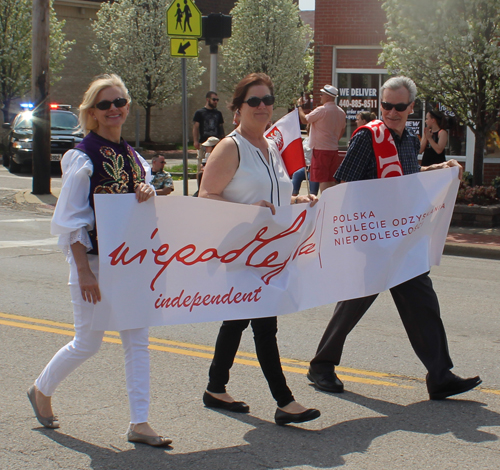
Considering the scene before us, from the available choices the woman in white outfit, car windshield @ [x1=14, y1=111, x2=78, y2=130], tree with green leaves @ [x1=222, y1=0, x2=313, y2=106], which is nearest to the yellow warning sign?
the woman in white outfit

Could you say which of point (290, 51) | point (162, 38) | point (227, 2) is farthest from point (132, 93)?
point (227, 2)

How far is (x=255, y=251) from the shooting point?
4219 millimetres

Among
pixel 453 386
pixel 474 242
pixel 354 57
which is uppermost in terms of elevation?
pixel 354 57

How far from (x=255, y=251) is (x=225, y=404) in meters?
0.93

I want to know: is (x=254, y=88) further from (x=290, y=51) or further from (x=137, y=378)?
(x=290, y=51)

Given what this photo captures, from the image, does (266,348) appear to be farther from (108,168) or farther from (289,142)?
(289,142)

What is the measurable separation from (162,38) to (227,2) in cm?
964

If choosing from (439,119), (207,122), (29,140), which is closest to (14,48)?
(29,140)

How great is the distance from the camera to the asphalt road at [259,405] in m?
3.74

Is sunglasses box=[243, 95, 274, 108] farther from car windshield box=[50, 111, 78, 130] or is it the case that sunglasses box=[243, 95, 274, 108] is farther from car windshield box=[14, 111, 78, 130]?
car windshield box=[50, 111, 78, 130]

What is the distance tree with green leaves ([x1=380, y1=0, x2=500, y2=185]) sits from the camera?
12.6 m

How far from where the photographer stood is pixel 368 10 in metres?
17.5

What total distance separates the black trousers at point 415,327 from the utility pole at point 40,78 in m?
11.8

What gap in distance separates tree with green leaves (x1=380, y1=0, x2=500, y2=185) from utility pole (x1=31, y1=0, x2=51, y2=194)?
6758mm
